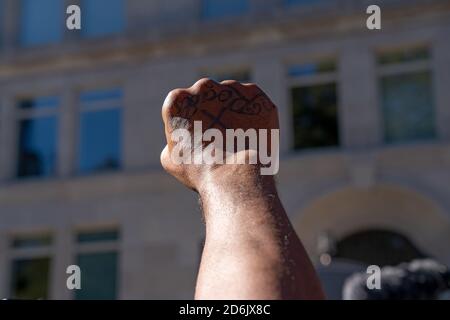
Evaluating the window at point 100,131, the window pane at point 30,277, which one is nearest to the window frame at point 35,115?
the window at point 100,131

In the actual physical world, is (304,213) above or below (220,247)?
above

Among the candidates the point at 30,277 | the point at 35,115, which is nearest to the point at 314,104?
the point at 35,115

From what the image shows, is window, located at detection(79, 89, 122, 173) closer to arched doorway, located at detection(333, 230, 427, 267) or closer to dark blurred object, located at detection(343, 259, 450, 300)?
arched doorway, located at detection(333, 230, 427, 267)

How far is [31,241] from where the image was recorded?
18.5 m

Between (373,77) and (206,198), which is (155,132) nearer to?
(373,77)

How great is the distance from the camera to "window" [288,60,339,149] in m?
16.9

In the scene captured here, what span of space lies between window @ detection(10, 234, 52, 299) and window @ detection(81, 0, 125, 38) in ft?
16.9

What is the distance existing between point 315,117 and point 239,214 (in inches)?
611

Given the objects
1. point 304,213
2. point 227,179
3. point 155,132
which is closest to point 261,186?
point 227,179

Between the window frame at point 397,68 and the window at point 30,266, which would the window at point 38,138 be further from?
the window frame at point 397,68

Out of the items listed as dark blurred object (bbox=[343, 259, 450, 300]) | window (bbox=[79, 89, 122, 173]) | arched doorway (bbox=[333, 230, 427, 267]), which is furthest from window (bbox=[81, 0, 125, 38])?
dark blurred object (bbox=[343, 259, 450, 300])

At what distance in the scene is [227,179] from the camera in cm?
192

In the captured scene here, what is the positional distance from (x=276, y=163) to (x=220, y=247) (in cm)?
36

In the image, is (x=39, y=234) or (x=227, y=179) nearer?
(x=227, y=179)
